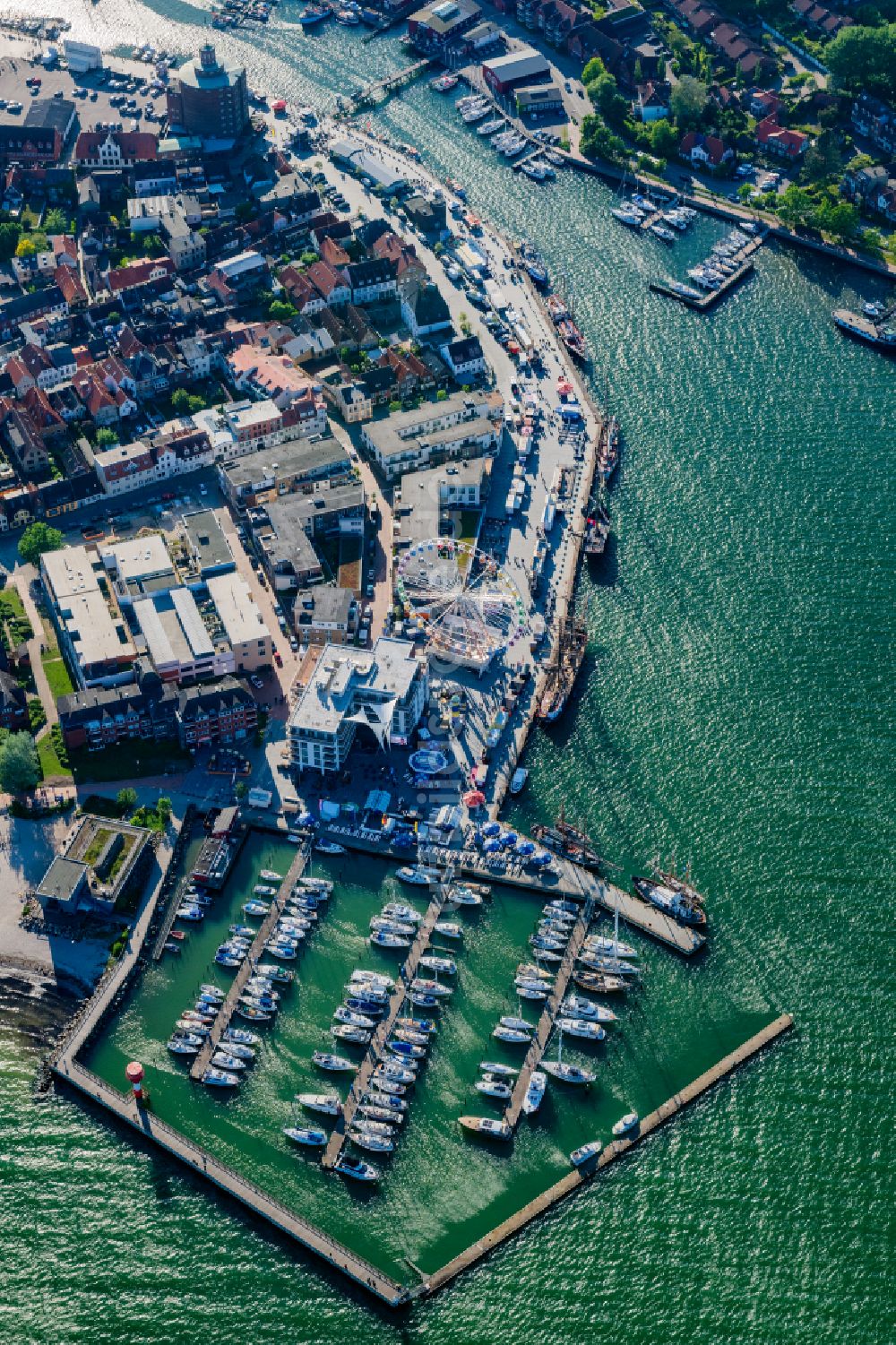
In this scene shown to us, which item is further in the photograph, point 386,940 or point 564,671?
point 564,671

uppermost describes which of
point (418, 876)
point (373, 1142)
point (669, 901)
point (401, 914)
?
point (669, 901)

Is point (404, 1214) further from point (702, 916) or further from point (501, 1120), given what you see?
point (702, 916)

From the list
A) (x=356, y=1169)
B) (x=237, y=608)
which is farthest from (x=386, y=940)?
(x=237, y=608)

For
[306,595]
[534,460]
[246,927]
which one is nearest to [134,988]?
[246,927]

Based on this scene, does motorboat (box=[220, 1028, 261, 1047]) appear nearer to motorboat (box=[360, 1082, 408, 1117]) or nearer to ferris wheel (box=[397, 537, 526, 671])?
motorboat (box=[360, 1082, 408, 1117])

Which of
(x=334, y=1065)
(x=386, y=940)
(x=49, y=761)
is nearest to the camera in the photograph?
(x=334, y=1065)

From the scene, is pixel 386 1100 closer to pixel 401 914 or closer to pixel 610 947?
pixel 401 914

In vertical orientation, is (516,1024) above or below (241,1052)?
above
